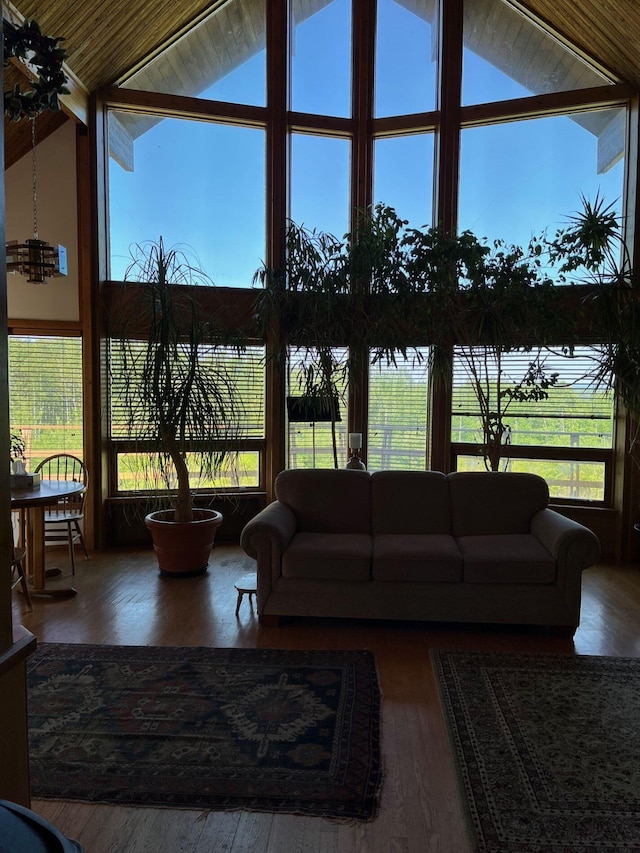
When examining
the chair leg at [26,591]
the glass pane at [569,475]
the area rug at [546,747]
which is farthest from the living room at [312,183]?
the area rug at [546,747]

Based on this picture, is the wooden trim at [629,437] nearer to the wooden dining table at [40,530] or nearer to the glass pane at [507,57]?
the glass pane at [507,57]

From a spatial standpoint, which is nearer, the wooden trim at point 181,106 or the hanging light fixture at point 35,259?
the hanging light fixture at point 35,259

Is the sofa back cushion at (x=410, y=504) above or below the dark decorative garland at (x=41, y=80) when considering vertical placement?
below

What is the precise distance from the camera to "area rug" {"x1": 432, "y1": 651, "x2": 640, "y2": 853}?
1931 mm

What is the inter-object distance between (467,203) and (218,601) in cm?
416

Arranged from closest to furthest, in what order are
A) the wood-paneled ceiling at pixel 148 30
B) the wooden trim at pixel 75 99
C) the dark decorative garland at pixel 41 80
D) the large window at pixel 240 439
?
the dark decorative garland at pixel 41 80 → the wood-paneled ceiling at pixel 148 30 → the wooden trim at pixel 75 99 → the large window at pixel 240 439

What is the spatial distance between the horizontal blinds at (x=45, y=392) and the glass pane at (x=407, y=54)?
12.6 feet

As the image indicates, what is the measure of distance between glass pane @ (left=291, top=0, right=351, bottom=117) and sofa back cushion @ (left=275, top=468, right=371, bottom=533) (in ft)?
12.0

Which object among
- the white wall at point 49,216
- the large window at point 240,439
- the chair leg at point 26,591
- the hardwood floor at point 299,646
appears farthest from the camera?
the large window at point 240,439

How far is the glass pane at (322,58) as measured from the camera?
5.54 m

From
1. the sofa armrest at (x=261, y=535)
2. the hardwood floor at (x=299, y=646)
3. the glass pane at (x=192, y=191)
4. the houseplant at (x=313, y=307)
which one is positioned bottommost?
the hardwood floor at (x=299, y=646)

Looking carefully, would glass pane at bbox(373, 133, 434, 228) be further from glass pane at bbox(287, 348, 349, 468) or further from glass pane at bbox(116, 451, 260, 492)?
glass pane at bbox(116, 451, 260, 492)

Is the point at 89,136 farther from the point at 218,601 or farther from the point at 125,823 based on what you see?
the point at 125,823

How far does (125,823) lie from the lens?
197cm
